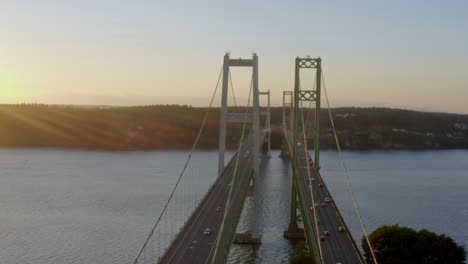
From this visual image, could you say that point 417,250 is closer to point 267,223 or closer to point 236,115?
point 267,223

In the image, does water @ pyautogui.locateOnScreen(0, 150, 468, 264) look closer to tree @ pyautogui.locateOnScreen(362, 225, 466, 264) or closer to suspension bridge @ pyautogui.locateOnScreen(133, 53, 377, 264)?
suspension bridge @ pyautogui.locateOnScreen(133, 53, 377, 264)

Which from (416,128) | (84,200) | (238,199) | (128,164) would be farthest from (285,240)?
(416,128)

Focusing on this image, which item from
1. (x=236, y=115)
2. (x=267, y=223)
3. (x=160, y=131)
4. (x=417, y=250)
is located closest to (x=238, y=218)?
(x=417, y=250)

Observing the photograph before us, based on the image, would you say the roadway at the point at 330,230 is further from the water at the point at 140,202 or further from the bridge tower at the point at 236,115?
the bridge tower at the point at 236,115

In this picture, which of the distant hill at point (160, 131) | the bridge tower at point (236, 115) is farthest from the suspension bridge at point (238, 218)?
the distant hill at point (160, 131)

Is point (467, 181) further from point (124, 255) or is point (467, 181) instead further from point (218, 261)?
point (218, 261)

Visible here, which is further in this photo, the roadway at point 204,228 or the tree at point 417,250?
the tree at point 417,250
